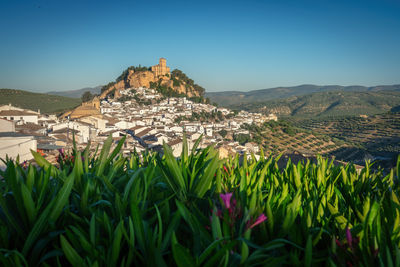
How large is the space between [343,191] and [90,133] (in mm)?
19322

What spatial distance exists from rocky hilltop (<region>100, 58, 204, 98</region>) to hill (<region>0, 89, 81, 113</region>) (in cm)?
1061

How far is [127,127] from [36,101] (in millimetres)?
34066

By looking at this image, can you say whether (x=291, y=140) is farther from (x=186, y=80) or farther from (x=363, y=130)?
(x=186, y=80)

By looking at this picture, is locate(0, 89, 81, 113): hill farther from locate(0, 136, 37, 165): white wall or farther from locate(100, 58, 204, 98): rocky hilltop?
locate(0, 136, 37, 165): white wall

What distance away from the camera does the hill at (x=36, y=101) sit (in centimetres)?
4657

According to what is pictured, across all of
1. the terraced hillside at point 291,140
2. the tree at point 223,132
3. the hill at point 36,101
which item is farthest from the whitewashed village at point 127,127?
the hill at point 36,101

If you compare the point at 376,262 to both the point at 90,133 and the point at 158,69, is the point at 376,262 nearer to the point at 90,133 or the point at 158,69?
the point at 90,133

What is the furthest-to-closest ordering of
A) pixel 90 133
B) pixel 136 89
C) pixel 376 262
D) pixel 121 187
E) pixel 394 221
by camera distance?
pixel 136 89 < pixel 90 133 < pixel 121 187 < pixel 394 221 < pixel 376 262

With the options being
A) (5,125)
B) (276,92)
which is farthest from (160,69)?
(276,92)

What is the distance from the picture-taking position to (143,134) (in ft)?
79.1

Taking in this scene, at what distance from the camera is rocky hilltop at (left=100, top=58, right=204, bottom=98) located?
6231cm

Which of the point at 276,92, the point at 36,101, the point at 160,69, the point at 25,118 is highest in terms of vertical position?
the point at 160,69

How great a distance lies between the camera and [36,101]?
52.3 metres

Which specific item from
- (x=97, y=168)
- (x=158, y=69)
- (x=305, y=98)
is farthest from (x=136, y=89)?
A: (x=97, y=168)
